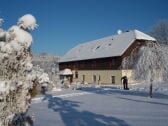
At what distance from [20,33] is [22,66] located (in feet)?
2.79

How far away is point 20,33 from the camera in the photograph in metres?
6.88

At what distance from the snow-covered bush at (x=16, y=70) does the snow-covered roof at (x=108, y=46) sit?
33.4 m

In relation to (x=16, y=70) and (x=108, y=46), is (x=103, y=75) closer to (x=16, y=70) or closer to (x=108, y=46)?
(x=108, y=46)

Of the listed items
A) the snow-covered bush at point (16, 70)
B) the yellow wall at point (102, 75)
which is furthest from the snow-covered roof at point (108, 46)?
the snow-covered bush at point (16, 70)

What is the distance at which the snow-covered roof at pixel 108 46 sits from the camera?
4175cm

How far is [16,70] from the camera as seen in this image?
6898 millimetres

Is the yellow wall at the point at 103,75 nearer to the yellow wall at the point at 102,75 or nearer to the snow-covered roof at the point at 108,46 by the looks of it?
the yellow wall at the point at 102,75

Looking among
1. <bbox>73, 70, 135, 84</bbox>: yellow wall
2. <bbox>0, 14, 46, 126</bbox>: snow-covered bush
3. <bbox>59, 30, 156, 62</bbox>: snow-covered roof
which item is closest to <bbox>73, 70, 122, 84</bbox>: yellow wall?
<bbox>73, 70, 135, 84</bbox>: yellow wall

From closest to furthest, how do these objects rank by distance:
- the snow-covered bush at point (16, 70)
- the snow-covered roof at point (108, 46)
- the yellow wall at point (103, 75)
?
the snow-covered bush at point (16, 70)
the yellow wall at point (103, 75)
the snow-covered roof at point (108, 46)

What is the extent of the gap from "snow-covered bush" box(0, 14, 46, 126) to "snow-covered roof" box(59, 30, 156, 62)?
3338cm

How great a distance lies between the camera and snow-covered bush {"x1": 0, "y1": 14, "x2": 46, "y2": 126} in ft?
21.9

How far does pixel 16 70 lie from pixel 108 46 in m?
39.9

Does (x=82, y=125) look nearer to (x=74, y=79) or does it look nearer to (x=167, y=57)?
(x=167, y=57)

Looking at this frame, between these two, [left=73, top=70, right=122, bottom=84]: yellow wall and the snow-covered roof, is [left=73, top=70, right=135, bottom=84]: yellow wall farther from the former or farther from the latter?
the snow-covered roof
